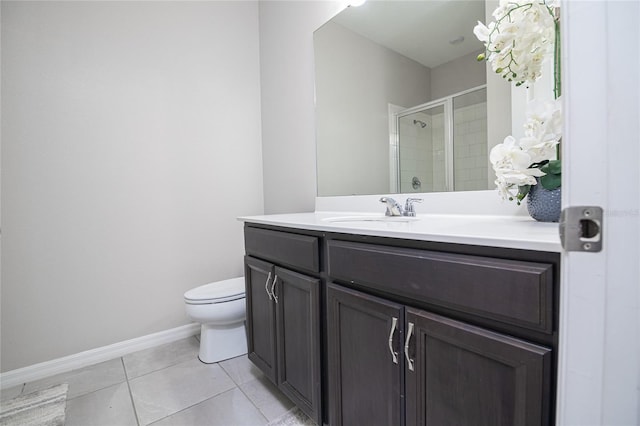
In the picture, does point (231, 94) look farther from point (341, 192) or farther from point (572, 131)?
point (572, 131)

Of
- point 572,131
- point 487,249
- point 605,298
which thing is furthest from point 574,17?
point 487,249

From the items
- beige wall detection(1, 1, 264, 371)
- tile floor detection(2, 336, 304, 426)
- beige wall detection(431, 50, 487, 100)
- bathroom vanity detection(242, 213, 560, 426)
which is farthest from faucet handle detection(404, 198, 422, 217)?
beige wall detection(1, 1, 264, 371)

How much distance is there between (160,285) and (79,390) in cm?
68

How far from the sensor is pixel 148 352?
196 centimetres

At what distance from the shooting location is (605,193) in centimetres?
34

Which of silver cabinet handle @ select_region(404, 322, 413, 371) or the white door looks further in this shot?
silver cabinet handle @ select_region(404, 322, 413, 371)

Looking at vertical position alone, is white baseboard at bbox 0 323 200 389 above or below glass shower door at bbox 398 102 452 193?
below

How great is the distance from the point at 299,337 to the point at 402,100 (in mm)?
1222

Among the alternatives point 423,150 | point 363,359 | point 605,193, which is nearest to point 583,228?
point 605,193

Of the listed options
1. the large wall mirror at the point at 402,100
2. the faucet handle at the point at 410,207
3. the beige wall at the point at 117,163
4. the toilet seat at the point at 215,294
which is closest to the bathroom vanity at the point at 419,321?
the faucet handle at the point at 410,207

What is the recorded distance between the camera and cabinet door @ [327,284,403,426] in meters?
0.84

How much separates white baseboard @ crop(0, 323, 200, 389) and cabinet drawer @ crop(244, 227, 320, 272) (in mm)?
1083

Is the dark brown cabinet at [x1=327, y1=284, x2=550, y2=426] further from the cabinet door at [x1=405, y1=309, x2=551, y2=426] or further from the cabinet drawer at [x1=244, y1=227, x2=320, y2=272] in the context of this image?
the cabinet drawer at [x1=244, y1=227, x2=320, y2=272]

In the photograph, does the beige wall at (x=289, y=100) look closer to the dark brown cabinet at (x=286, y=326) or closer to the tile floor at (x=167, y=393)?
the dark brown cabinet at (x=286, y=326)
